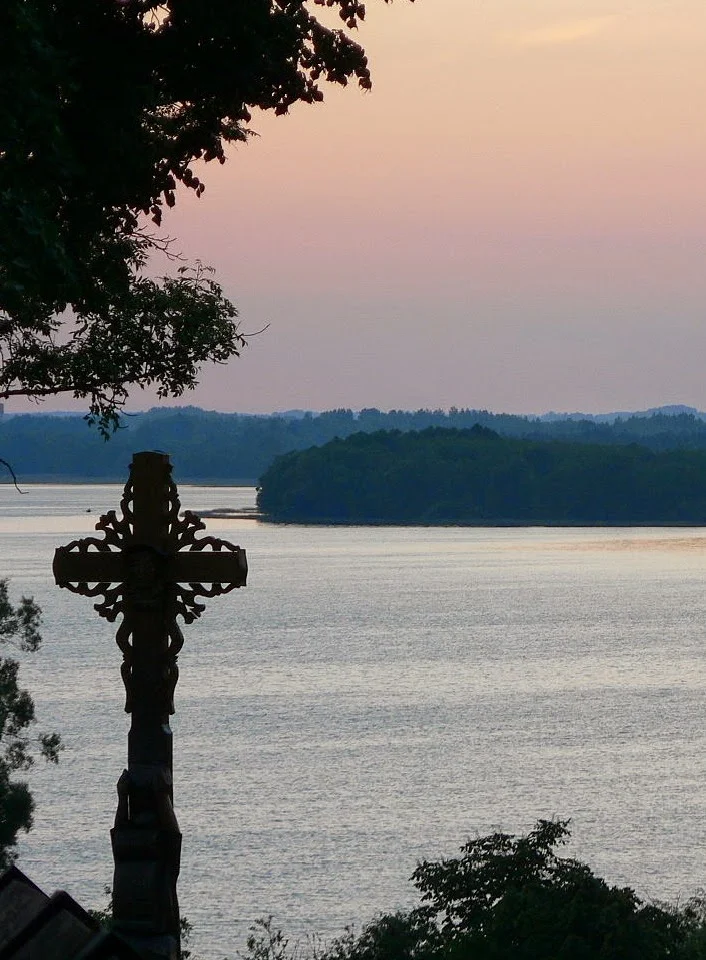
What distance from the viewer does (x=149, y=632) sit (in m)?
7.88

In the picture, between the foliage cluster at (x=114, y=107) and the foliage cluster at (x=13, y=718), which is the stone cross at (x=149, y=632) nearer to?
the foliage cluster at (x=114, y=107)

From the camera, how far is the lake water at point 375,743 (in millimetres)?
46812

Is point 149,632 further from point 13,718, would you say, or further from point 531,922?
point 13,718

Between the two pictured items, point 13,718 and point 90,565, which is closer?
point 90,565

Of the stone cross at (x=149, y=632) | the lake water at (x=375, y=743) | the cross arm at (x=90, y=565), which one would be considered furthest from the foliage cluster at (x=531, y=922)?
the lake water at (x=375, y=743)

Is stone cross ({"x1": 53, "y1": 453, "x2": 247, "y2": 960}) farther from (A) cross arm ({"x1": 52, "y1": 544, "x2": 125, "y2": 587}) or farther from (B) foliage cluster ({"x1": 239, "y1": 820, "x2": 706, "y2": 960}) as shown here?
(B) foliage cluster ({"x1": 239, "y1": 820, "x2": 706, "y2": 960})

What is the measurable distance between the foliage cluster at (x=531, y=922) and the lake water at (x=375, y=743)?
16579 mm

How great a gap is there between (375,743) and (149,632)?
58983 mm

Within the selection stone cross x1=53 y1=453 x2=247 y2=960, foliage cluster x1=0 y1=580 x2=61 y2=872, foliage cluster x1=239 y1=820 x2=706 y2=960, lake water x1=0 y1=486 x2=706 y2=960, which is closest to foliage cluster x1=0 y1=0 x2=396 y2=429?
stone cross x1=53 y1=453 x2=247 y2=960

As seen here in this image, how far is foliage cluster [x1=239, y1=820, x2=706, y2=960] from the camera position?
18797 mm

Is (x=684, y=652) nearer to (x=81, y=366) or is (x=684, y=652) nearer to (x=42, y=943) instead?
(x=81, y=366)

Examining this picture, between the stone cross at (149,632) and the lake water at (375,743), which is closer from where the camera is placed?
the stone cross at (149,632)

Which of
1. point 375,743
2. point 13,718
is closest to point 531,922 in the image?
point 13,718

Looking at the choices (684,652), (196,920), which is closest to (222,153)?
(196,920)
